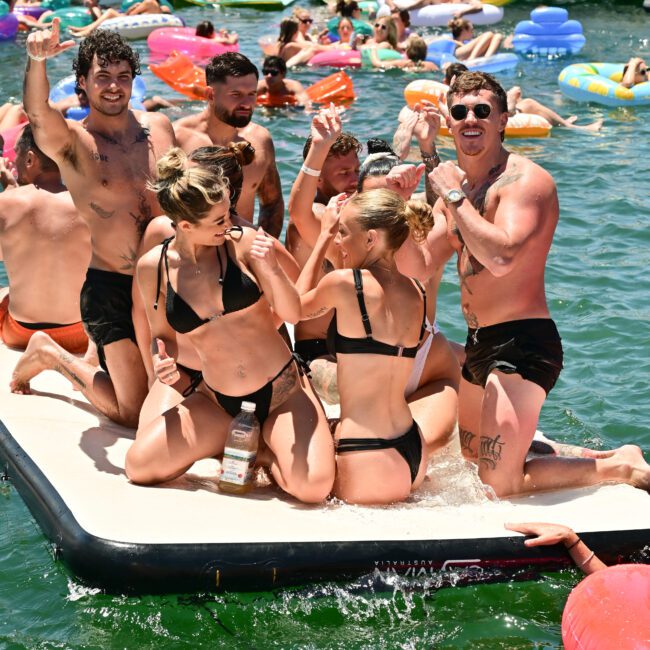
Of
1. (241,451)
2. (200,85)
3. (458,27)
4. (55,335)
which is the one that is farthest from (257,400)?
(458,27)

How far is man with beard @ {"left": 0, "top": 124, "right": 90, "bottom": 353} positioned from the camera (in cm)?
604

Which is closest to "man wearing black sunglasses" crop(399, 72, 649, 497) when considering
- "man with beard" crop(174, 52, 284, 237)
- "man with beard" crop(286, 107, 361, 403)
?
"man with beard" crop(286, 107, 361, 403)

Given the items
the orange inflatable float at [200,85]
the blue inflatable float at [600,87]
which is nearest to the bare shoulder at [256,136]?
the orange inflatable float at [200,85]

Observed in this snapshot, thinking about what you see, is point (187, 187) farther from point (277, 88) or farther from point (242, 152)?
point (277, 88)

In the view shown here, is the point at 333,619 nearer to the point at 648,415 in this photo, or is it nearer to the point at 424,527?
the point at 424,527

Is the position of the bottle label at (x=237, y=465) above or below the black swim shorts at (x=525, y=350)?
below

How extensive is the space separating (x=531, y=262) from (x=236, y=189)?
1331 mm

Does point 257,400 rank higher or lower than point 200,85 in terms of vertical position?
higher

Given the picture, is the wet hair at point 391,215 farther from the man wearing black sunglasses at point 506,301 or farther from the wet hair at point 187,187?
the wet hair at point 187,187

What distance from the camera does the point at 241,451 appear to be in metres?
4.60

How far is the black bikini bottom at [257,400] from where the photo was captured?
15.3 ft

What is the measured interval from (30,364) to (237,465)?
5.44 feet

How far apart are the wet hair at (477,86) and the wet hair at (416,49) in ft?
38.6

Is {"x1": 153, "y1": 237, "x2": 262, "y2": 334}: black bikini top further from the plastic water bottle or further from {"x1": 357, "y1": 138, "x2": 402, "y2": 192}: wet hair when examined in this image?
{"x1": 357, "y1": 138, "x2": 402, "y2": 192}: wet hair
